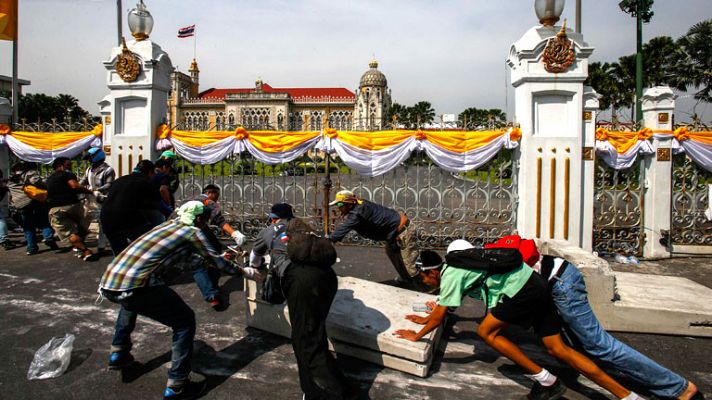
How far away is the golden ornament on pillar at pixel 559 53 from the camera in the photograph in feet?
26.0

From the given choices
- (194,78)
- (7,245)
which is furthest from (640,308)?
(194,78)

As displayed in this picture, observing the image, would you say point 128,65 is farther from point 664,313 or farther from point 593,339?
point 664,313

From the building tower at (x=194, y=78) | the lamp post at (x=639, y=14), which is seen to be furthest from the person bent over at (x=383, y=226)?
the building tower at (x=194, y=78)

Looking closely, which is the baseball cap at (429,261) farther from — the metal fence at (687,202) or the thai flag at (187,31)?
the thai flag at (187,31)

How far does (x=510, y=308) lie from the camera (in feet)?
11.4

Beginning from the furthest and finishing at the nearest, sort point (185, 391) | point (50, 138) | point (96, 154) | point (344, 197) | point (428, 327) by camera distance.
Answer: point (50, 138) < point (96, 154) < point (344, 197) < point (428, 327) < point (185, 391)

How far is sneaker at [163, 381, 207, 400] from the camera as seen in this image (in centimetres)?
351

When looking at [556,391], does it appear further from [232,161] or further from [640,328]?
[232,161]

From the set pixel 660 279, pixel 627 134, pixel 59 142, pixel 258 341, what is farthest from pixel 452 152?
pixel 59 142

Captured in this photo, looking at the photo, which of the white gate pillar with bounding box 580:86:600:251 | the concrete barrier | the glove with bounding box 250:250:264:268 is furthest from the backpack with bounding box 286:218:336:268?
the white gate pillar with bounding box 580:86:600:251

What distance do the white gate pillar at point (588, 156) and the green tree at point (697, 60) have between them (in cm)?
1922

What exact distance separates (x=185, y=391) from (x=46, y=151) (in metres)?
8.36

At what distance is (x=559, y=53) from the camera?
7965 mm

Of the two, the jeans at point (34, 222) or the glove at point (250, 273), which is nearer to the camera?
the glove at point (250, 273)
